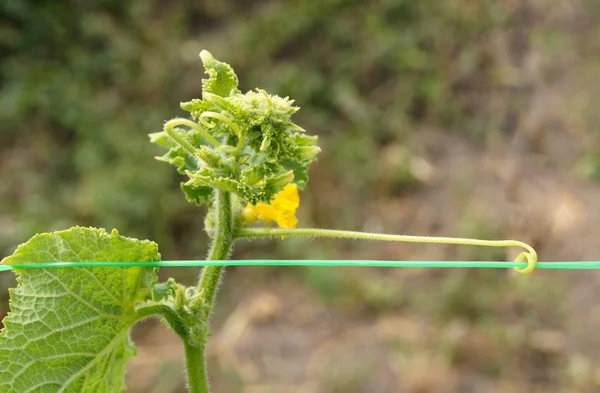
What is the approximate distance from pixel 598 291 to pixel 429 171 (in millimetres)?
1197

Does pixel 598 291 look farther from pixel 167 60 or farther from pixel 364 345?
pixel 167 60

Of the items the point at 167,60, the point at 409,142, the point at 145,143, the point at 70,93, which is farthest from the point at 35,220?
the point at 409,142

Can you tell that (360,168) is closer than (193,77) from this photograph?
Yes


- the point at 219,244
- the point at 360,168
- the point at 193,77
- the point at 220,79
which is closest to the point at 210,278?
the point at 219,244

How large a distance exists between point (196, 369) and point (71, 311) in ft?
Answer: 0.76

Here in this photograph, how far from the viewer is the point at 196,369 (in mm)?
1167

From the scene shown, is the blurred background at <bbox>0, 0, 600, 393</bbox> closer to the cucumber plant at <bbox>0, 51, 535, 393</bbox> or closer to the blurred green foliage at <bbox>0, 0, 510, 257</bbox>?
the blurred green foliage at <bbox>0, 0, 510, 257</bbox>

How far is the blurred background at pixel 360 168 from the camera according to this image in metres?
3.29

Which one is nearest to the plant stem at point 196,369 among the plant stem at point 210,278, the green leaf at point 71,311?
the plant stem at point 210,278

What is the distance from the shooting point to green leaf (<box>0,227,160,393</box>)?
3.61 feet

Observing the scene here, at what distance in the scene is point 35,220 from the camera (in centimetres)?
363

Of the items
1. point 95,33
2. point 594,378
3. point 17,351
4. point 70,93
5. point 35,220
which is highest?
point 95,33

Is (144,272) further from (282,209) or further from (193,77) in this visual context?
(193,77)

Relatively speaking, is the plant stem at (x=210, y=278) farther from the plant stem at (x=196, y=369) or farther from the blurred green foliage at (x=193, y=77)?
the blurred green foliage at (x=193, y=77)
